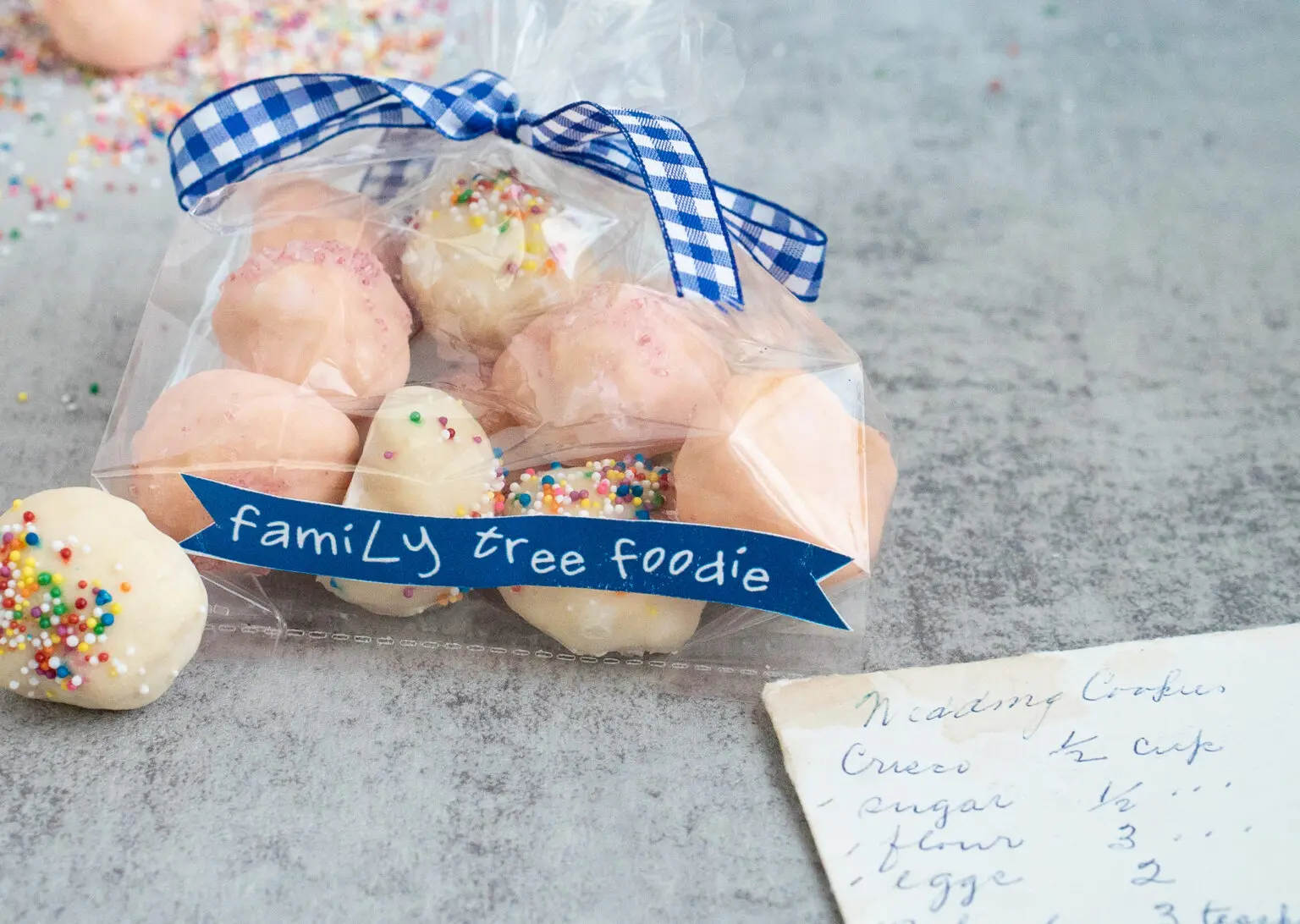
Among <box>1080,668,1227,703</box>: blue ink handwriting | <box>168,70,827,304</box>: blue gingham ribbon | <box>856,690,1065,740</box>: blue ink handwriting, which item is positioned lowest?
<box>856,690,1065,740</box>: blue ink handwriting

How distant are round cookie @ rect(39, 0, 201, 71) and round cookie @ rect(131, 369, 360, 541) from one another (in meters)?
0.63

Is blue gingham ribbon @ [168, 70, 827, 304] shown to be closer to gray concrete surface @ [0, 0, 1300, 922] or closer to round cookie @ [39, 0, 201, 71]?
gray concrete surface @ [0, 0, 1300, 922]

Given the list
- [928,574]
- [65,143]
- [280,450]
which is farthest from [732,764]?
[65,143]

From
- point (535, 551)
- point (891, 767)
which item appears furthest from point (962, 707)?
point (535, 551)

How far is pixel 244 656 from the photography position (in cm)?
80

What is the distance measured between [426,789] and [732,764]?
0.19 metres

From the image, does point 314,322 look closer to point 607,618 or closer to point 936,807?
point 607,618

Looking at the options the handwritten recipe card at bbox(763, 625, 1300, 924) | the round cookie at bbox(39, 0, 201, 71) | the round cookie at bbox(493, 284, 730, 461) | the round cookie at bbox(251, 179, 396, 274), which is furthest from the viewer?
the round cookie at bbox(39, 0, 201, 71)

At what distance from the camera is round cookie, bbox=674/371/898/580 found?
0.76 meters

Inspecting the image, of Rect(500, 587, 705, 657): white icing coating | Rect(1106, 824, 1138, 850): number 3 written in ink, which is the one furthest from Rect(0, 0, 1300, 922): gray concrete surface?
Rect(1106, 824, 1138, 850): number 3 written in ink

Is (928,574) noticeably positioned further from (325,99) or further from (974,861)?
(325,99)

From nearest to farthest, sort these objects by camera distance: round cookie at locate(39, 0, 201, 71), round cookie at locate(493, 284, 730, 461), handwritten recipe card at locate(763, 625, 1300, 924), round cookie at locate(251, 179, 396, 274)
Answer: handwritten recipe card at locate(763, 625, 1300, 924)
round cookie at locate(493, 284, 730, 461)
round cookie at locate(251, 179, 396, 274)
round cookie at locate(39, 0, 201, 71)

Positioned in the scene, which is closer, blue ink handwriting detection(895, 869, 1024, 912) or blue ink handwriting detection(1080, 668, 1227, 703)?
blue ink handwriting detection(895, 869, 1024, 912)

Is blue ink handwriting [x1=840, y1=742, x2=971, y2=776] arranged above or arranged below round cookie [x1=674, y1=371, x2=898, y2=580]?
below
